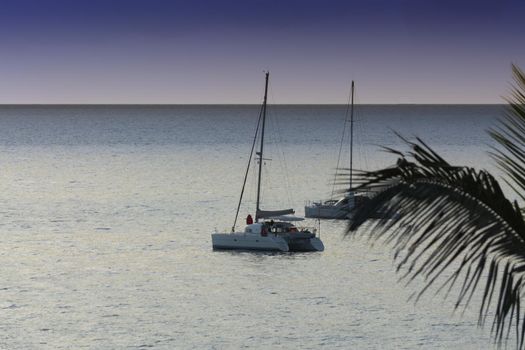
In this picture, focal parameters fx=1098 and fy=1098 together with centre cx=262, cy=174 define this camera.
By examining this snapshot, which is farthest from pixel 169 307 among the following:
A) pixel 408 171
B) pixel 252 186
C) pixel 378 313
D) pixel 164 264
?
pixel 252 186

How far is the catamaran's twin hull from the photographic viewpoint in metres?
63.6

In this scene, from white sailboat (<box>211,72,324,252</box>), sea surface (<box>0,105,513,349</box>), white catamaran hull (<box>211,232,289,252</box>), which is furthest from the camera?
white sailboat (<box>211,72,324,252</box>)

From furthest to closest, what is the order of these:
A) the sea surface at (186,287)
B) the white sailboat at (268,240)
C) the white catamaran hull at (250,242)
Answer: the white sailboat at (268,240) → the white catamaran hull at (250,242) → the sea surface at (186,287)

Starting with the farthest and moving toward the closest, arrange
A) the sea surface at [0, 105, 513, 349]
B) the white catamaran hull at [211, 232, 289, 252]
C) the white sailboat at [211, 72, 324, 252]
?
the white sailboat at [211, 72, 324, 252] < the white catamaran hull at [211, 232, 289, 252] < the sea surface at [0, 105, 513, 349]

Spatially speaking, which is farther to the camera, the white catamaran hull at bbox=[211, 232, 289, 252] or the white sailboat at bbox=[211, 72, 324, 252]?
the white sailboat at bbox=[211, 72, 324, 252]

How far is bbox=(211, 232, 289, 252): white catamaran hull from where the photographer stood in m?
63.5

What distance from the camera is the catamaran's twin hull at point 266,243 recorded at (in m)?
63.6

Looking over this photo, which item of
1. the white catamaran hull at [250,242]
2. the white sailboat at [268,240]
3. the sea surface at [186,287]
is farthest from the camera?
the white sailboat at [268,240]

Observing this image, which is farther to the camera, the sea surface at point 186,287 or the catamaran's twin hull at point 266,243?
the catamaran's twin hull at point 266,243

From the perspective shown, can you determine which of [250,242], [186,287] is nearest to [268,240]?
[250,242]

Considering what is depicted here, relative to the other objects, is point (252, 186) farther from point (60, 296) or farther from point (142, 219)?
point (60, 296)

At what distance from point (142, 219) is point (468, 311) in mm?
40556

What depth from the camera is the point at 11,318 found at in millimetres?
44375

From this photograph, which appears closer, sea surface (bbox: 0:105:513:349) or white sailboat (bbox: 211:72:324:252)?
sea surface (bbox: 0:105:513:349)
